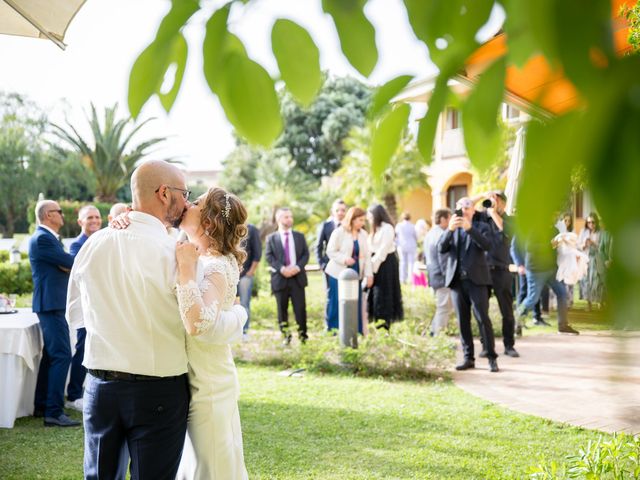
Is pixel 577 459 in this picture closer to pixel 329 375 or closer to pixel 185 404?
pixel 185 404

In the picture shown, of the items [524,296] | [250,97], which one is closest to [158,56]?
[250,97]

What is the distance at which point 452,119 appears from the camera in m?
1.13

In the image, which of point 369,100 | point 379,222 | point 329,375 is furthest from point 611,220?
point 379,222

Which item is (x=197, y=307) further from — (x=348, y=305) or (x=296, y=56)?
(x=348, y=305)

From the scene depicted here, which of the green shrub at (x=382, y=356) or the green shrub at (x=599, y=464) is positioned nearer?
the green shrub at (x=599, y=464)

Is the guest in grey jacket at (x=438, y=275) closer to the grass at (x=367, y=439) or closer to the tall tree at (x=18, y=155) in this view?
the grass at (x=367, y=439)

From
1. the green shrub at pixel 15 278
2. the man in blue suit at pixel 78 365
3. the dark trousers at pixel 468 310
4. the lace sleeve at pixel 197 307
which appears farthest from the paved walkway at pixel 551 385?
the green shrub at pixel 15 278

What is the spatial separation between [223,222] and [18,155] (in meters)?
42.9

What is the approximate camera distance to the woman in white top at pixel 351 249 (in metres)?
9.96

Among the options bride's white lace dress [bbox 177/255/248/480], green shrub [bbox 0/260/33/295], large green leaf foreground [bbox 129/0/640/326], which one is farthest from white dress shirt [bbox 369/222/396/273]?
green shrub [bbox 0/260/33/295]

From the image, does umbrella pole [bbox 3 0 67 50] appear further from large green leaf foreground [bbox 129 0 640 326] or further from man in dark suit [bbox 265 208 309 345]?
man in dark suit [bbox 265 208 309 345]

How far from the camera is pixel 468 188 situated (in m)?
32.9

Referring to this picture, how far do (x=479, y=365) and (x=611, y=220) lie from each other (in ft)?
27.6

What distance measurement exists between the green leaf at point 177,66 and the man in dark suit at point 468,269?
721cm
